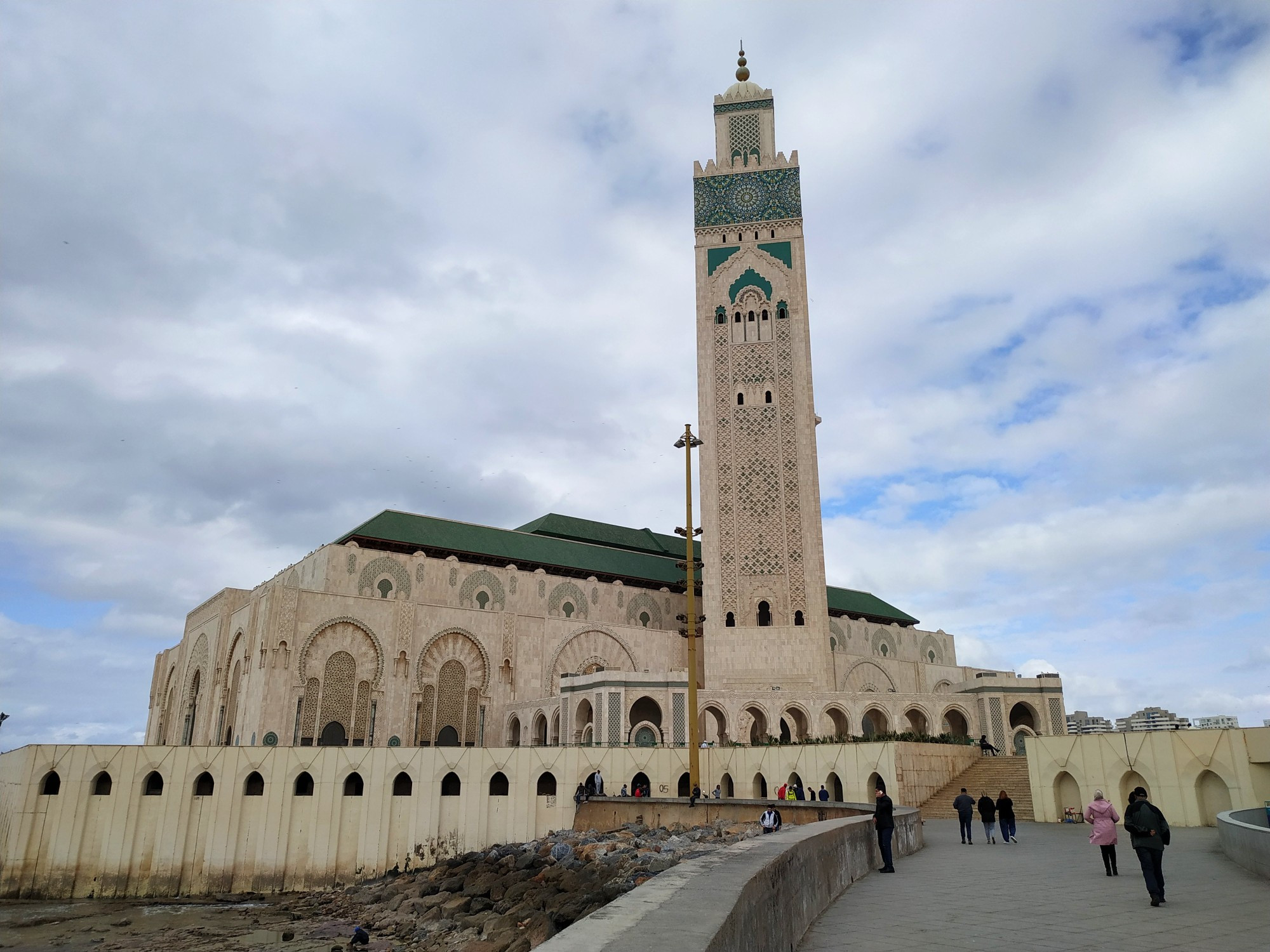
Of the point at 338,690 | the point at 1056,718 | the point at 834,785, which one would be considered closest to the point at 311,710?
the point at 338,690

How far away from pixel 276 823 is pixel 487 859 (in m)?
6.99

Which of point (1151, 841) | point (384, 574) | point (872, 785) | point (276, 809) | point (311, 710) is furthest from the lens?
point (384, 574)

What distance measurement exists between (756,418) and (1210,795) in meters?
21.3

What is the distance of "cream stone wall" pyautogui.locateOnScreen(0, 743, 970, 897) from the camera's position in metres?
20.8

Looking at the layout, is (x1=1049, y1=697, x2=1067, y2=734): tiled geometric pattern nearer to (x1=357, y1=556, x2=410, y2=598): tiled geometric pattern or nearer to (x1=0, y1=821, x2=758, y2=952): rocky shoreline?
(x1=0, y1=821, x2=758, y2=952): rocky shoreline

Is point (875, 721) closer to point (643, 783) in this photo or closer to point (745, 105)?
point (643, 783)

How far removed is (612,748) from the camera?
25.0m

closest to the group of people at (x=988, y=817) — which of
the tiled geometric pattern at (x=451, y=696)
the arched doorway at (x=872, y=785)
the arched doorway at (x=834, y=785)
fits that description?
the arched doorway at (x=872, y=785)

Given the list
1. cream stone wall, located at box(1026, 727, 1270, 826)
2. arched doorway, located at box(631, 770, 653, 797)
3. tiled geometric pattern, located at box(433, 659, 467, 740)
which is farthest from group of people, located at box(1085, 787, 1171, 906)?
tiled geometric pattern, located at box(433, 659, 467, 740)

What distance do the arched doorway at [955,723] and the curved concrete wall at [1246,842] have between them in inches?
826

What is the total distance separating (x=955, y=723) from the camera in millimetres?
31578

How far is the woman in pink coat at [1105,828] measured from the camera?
852cm

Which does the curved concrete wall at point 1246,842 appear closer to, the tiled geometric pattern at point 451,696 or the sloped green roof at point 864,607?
the tiled geometric pattern at point 451,696

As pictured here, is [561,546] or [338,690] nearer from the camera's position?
[338,690]
